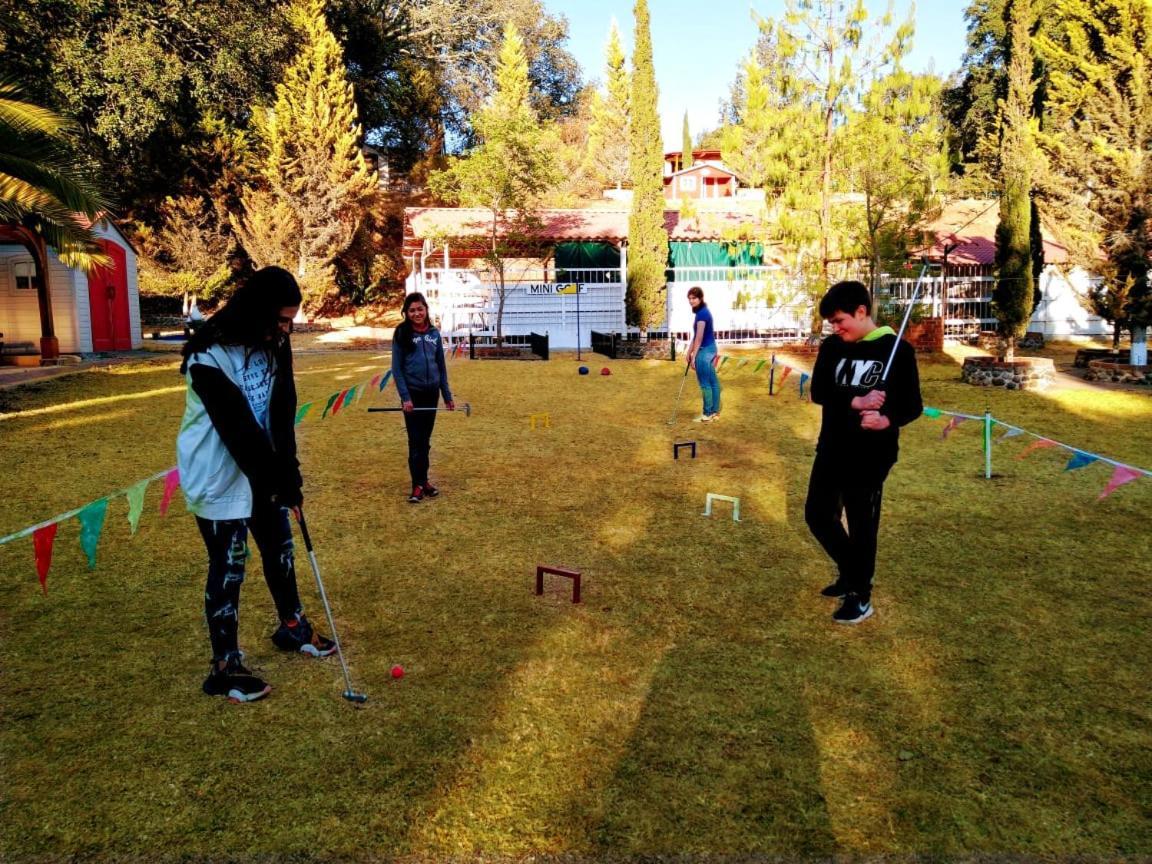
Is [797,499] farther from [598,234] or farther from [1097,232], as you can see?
[598,234]

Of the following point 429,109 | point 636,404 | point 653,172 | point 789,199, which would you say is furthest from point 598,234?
point 429,109

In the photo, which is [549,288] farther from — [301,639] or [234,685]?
[234,685]

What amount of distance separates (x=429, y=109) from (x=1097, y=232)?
33.5m

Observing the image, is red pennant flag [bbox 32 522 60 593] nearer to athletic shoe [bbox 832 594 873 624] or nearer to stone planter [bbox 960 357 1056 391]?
athletic shoe [bbox 832 594 873 624]

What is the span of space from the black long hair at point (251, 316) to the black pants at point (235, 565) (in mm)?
792

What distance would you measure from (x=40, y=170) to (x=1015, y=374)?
54.6 ft

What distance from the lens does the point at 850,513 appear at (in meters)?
5.00

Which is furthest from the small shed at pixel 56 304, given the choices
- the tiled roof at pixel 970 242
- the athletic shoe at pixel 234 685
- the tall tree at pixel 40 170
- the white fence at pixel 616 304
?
the tiled roof at pixel 970 242

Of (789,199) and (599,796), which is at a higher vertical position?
(789,199)

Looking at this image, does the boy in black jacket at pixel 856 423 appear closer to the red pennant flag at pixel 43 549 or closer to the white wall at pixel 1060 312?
the red pennant flag at pixel 43 549

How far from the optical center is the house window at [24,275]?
22906 mm

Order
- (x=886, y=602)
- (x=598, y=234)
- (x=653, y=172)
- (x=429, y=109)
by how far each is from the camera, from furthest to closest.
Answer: (x=429, y=109)
(x=598, y=234)
(x=653, y=172)
(x=886, y=602)

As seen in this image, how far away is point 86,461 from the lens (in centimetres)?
993

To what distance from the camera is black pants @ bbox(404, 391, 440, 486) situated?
8000mm
